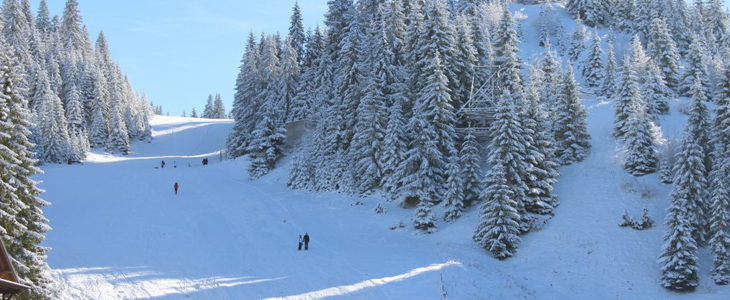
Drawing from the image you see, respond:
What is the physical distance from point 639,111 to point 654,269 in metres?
14.0

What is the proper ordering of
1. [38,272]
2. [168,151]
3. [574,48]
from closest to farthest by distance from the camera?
1. [38,272]
2. [574,48]
3. [168,151]

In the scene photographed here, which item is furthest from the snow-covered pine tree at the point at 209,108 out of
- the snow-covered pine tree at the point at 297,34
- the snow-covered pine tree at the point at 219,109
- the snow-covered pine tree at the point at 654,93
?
the snow-covered pine tree at the point at 654,93

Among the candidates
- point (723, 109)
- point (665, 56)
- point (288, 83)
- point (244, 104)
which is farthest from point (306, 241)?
point (665, 56)

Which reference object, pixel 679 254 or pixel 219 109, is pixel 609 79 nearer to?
pixel 679 254

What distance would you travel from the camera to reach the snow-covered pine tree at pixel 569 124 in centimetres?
4228

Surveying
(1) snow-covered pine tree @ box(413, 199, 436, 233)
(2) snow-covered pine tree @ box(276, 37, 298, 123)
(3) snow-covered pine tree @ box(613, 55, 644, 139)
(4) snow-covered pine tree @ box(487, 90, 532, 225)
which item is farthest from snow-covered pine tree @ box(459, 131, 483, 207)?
(2) snow-covered pine tree @ box(276, 37, 298, 123)

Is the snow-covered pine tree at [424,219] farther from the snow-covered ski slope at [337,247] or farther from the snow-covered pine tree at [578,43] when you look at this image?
the snow-covered pine tree at [578,43]

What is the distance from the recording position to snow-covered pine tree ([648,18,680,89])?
58.4 meters

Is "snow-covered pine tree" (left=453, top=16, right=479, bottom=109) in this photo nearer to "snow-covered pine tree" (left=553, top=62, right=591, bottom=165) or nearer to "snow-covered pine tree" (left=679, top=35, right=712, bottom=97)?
"snow-covered pine tree" (left=553, top=62, right=591, bottom=165)

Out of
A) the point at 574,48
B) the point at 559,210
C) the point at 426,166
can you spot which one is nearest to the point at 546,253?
the point at 559,210

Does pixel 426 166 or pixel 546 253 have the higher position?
pixel 426 166

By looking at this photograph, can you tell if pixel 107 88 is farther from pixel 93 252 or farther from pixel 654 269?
pixel 654 269

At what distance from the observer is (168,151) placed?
3851 inches

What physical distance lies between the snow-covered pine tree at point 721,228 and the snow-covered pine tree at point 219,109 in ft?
445
